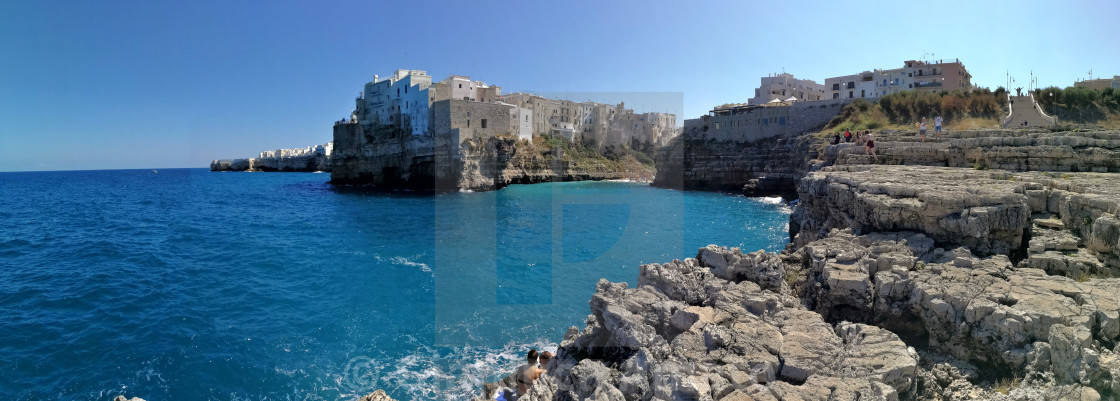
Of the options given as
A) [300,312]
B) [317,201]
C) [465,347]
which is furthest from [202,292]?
[317,201]

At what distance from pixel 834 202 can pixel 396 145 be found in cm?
5233

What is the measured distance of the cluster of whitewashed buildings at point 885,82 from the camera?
4750 cm

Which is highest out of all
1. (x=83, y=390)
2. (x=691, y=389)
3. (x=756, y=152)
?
(x=756, y=152)

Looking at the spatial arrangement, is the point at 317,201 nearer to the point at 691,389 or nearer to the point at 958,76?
the point at 691,389

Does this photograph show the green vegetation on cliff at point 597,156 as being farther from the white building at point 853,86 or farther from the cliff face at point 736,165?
the white building at point 853,86

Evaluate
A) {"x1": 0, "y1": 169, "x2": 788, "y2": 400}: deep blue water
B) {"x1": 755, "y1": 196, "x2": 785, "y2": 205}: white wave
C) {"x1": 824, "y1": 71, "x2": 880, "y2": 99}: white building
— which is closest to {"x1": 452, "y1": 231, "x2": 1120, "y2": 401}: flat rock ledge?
{"x1": 0, "y1": 169, "x2": 788, "y2": 400}: deep blue water

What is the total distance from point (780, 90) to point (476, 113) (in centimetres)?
3801

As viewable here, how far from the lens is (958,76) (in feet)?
156

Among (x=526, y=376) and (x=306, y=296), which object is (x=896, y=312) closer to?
(x=526, y=376)

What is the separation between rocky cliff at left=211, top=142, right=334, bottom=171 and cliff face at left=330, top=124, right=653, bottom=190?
51733 millimetres

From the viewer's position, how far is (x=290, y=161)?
11731 centimetres

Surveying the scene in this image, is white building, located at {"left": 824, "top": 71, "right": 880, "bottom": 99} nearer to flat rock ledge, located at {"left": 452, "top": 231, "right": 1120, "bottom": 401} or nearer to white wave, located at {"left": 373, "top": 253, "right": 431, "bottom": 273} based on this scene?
white wave, located at {"left": 373, "top": 253, "right": 431, "bottom": 273}

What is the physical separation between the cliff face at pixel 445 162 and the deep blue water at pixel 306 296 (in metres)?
21.7

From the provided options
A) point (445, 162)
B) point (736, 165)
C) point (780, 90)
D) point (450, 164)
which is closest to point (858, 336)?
point (736, 165)
